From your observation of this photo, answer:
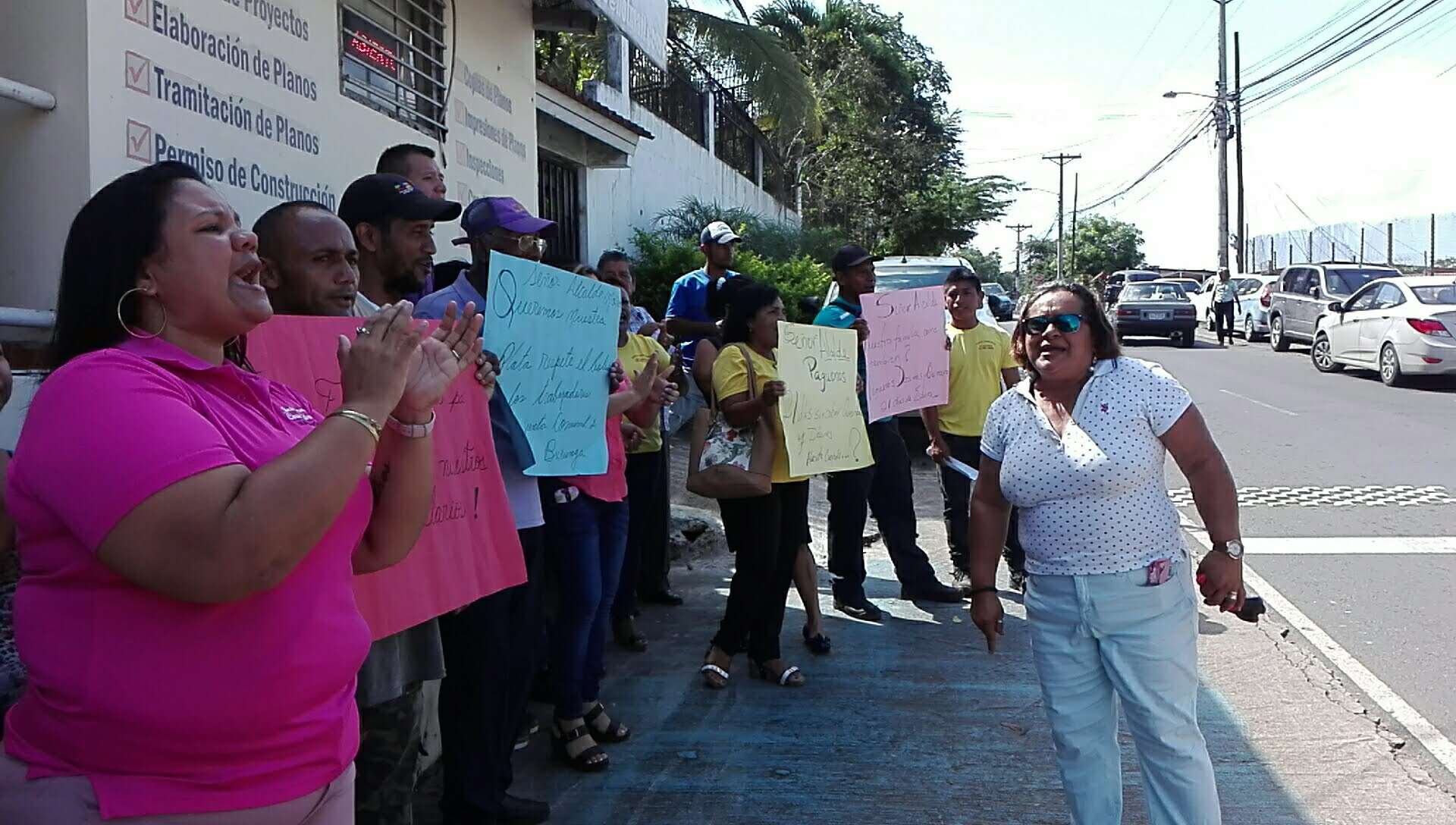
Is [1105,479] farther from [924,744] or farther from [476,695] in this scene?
[476,695]

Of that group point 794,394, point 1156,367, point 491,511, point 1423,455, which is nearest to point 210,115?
point 491,511

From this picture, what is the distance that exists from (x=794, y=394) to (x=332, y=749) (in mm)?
3674

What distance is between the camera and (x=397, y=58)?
6086 millimetres

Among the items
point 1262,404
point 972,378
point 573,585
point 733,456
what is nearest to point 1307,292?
point 1262,404

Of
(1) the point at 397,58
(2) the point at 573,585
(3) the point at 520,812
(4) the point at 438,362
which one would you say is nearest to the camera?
(4) the point at 438,362

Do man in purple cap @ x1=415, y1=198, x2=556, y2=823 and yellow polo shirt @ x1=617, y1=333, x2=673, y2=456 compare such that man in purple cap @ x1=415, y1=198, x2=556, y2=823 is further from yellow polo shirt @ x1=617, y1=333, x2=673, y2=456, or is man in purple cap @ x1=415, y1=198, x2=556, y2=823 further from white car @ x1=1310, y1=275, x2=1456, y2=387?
white car @ x1=1310, y1=275, x2=1456, y2=387

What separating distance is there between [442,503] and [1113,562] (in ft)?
6.12

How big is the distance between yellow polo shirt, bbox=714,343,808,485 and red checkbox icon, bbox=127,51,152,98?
257cm

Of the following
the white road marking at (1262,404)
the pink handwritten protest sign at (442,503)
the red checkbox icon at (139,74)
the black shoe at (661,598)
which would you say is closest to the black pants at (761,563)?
the black shoe at (661,598)

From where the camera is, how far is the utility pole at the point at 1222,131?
37.6m

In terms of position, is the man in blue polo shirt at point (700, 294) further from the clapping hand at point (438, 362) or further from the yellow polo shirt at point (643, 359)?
the clapping hand at point (438, 362)

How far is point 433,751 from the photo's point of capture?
441 cm

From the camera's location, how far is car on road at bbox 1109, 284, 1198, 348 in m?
26.5

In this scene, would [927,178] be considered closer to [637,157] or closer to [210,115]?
[637,157]
